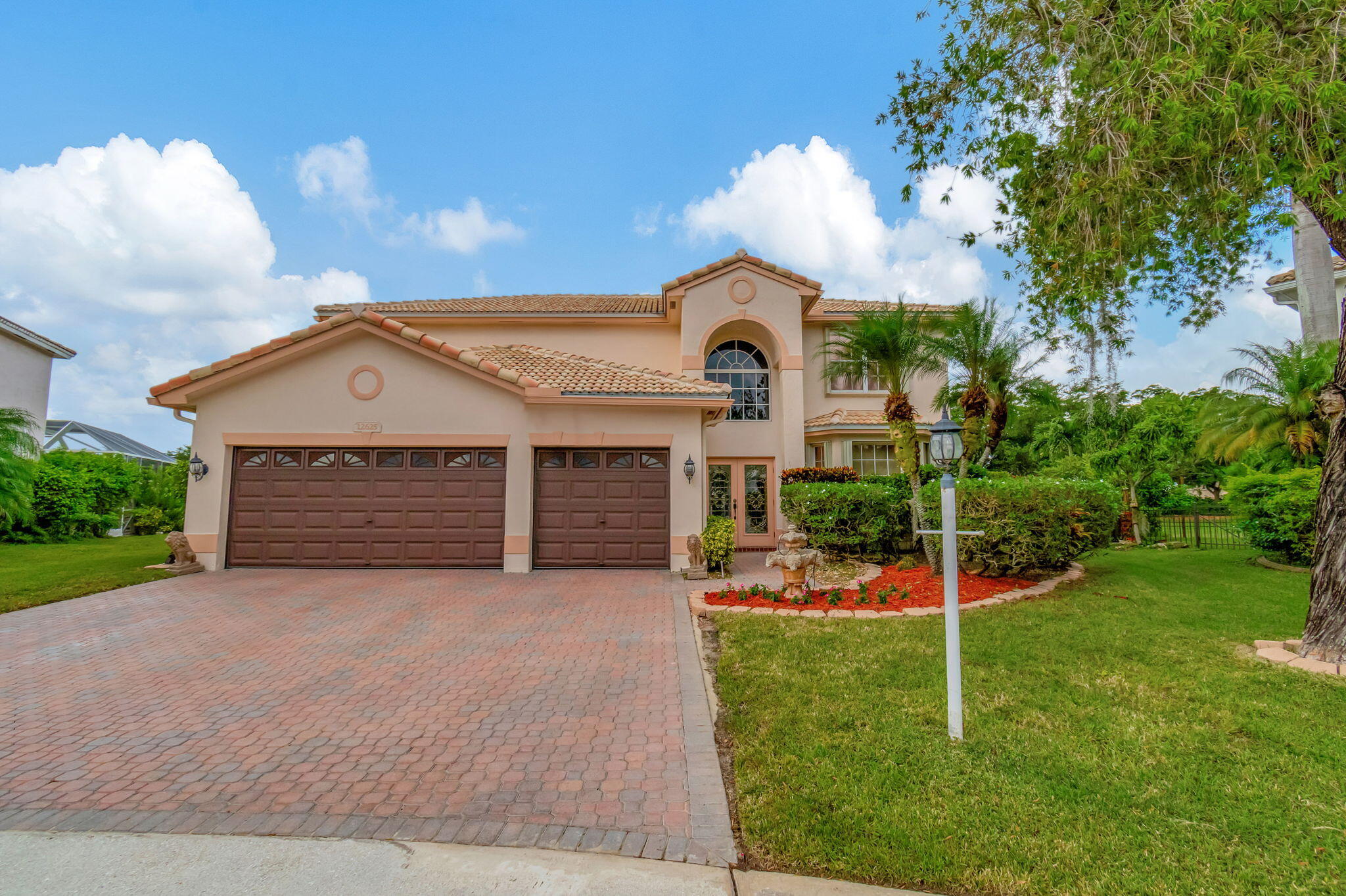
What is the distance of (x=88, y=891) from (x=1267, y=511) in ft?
A: 52.7

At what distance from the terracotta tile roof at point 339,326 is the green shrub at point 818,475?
24.8 ft

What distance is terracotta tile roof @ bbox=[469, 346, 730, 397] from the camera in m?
12.5

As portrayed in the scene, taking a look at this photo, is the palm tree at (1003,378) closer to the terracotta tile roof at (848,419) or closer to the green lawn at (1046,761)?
the terracotta tile roof at (848,419)

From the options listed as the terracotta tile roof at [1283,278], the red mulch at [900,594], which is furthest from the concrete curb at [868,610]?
the terracotta tile roof at [1283,278]

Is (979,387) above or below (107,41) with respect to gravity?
below

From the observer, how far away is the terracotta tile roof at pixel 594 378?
40.9ft

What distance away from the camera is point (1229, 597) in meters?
8.54

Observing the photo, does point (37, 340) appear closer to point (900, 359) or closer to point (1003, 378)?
point (900, 359)

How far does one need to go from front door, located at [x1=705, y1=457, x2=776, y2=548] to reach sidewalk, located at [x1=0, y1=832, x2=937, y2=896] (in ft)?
47.6

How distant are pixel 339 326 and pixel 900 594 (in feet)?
40.0

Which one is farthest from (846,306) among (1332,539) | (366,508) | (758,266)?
(366,508)

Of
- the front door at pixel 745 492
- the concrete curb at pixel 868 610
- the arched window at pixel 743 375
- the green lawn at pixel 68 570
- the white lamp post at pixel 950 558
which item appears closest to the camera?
the white lamp post at pixel 950 558

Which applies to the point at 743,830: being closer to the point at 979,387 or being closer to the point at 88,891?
the point at 88,891

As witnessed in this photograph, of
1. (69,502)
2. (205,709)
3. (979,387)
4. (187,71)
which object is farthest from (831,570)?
(69,502)
